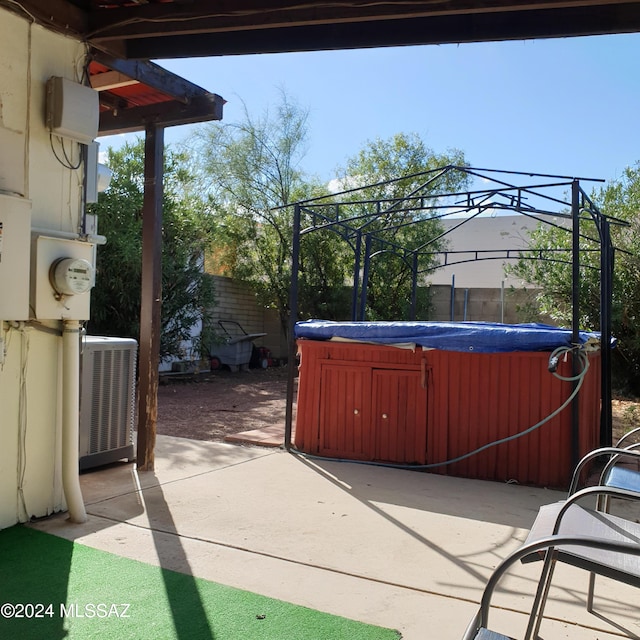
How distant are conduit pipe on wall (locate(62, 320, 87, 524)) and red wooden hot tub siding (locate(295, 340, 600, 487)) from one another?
2.47 metres

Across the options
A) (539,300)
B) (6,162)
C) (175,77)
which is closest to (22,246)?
(6,162)

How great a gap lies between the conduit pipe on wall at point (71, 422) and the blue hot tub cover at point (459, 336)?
2.50 metres

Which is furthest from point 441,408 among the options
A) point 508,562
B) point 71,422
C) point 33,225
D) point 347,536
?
point 508,562

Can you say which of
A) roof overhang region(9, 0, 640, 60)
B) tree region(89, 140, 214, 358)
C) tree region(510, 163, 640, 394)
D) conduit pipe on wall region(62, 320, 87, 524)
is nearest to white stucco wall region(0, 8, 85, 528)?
conduit pipe on wall region(62, 320, 87, 524)

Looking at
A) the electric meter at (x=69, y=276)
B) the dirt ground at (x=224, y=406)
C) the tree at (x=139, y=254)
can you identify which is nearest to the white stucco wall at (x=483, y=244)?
the dirt ground at (x=224, y=406)

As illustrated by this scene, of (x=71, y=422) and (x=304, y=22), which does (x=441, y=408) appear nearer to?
(x=71, y=422)

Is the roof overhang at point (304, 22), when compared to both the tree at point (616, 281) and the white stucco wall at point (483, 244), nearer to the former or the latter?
the tree at point (616, 281)

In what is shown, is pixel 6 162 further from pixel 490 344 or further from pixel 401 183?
pixel 401 183

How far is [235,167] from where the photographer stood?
1467 cm

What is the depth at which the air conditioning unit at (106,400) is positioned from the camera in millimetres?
4453

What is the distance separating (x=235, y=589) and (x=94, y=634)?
630mm

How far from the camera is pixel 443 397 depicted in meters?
5.09

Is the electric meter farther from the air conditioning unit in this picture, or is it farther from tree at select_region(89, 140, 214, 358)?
tree at select_region(89, 140, 214, 358)

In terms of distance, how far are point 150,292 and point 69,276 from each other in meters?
1.20
